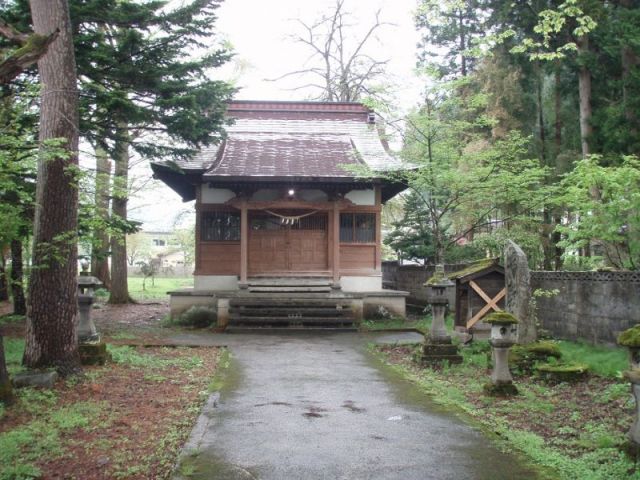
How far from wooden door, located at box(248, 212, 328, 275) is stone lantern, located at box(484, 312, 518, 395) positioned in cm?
1001

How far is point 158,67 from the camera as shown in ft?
34.5

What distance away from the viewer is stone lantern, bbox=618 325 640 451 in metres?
4.23

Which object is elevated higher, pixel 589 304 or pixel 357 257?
pixel 357 257

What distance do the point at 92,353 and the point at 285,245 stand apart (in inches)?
353

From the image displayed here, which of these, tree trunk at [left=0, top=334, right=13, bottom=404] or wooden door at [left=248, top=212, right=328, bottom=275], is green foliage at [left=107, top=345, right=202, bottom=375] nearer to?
tree trunk at [left=0, top=334, right=13, bottom=404]

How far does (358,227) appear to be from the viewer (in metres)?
17.0

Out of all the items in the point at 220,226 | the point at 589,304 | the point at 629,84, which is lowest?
the point at 589,304

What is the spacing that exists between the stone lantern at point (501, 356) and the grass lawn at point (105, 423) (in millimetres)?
3585

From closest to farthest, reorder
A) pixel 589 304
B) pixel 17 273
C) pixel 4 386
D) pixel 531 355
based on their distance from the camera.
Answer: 1. pixel 4 386
2. pixel 531 355
3. pixel 589 304
4. pixel 17 273

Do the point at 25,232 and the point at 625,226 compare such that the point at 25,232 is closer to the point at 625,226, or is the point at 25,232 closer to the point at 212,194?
the point at 212,194

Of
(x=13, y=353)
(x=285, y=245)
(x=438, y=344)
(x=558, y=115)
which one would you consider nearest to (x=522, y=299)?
(x=438, y=344)

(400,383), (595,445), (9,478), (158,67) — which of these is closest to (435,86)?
(158,67)

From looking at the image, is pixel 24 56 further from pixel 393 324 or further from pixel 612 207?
pixel 393 324

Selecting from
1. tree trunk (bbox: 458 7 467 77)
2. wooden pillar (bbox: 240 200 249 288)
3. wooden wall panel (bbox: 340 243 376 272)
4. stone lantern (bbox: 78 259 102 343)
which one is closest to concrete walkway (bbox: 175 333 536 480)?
stone lantern (bbox: 78 259 102 343)
